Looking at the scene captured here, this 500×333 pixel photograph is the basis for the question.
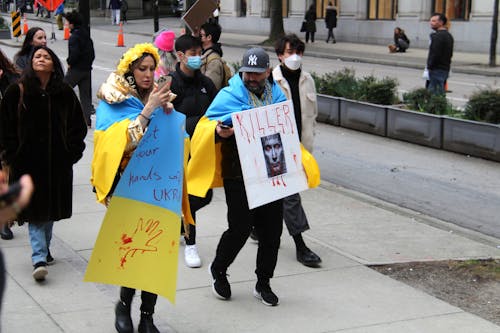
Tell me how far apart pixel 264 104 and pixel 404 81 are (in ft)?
57.4

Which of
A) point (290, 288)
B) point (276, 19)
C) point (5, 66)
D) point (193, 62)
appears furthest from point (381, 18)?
point (290, 288)

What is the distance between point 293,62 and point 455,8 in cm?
2742

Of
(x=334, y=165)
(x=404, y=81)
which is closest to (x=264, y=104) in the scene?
(x=334, y=165)

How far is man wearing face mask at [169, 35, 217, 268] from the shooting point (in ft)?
22.5

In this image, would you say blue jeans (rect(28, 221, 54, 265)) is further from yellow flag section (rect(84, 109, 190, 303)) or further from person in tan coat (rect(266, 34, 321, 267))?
person in tan coat (rect(266, 34, 321, 267))

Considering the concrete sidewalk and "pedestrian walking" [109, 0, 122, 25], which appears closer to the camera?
the concrete sidewalk

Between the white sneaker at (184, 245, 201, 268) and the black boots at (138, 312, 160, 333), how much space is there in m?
1.53

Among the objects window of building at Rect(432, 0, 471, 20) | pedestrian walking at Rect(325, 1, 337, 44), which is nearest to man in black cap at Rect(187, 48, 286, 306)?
window of building at Rect(432, 0, 471, 20)

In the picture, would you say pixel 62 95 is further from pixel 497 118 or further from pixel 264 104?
pixel 497 118

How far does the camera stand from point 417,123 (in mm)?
13148

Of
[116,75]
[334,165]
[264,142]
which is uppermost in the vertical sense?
[116,75]

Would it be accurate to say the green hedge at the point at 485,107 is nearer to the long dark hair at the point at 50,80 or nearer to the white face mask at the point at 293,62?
the white face mask at the point at 293,62

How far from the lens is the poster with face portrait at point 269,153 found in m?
5.73

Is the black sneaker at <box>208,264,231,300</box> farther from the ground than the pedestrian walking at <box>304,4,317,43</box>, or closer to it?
closer to it
